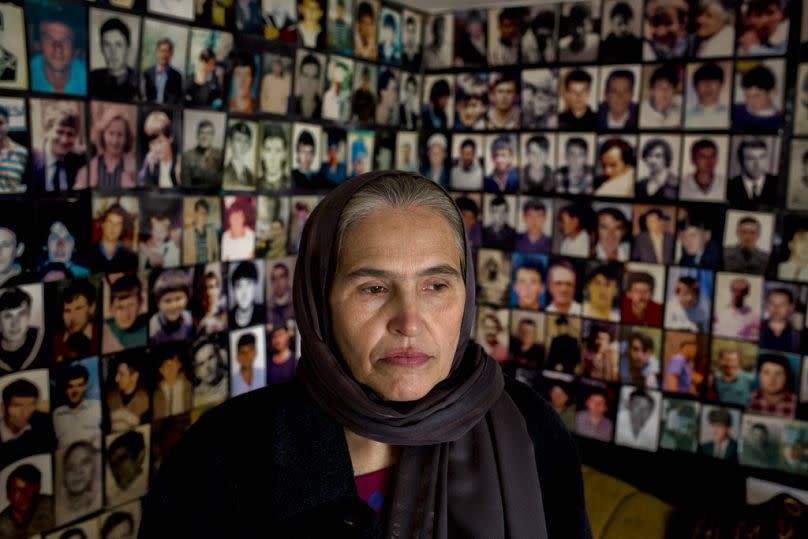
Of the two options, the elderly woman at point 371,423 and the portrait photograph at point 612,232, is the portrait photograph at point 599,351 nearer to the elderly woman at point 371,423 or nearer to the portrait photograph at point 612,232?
Result: the portrait photograph at point 612,232

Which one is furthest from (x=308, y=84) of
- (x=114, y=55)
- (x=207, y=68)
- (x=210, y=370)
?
(x=210, y=370)

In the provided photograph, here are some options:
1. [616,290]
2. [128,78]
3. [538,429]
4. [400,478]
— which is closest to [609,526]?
[616,290]

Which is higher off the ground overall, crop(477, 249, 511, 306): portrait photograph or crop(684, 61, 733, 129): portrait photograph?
crop(684, 61, 733, 129): portrait photograph

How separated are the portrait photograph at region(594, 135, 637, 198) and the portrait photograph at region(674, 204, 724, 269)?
0.56ft

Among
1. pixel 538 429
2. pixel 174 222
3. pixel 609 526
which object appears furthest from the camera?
pixel 609 526

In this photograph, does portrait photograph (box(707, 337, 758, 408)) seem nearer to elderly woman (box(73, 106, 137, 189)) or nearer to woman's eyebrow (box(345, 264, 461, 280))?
woman's eyebrow (box(345, 264, 461, 280))

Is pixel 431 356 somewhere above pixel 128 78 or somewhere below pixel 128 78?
below

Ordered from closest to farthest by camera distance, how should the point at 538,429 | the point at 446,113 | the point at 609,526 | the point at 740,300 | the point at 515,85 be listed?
the point at 538,429
the point at 609,526
the point at 740,300
the point at 515,85
the point at 446,113

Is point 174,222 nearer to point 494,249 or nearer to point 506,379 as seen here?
point 506,379

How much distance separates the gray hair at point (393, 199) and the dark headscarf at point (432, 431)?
11 mm

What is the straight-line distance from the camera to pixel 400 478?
100 centimetres

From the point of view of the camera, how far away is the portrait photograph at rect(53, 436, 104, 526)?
4.75 ft

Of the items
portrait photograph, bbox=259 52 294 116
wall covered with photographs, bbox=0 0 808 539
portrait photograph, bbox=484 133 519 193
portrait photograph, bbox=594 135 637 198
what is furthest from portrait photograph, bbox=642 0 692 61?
portrait photograph, bbox=259 52 294 116

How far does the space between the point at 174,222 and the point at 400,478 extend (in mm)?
905
